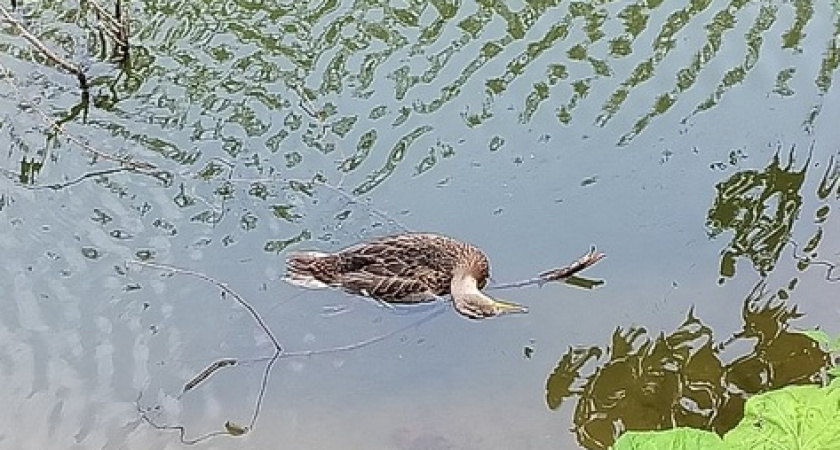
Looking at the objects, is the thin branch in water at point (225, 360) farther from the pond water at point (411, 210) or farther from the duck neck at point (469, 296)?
the duck neck at point (469, 296)

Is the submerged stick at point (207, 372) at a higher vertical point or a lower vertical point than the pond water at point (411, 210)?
lower

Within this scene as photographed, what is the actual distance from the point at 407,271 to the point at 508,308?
0.50 m

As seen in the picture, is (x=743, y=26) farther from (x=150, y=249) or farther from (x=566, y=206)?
(x=150, y=249)

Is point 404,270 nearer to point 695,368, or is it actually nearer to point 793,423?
point 695,368

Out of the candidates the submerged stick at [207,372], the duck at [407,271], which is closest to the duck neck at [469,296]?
the duck at [407,271]

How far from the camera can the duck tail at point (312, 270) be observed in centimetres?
530

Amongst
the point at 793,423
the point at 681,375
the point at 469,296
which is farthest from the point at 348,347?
the point at 793,423

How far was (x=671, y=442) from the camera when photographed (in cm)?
285

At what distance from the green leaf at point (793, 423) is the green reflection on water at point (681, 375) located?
165 cm

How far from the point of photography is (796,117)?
20.5 ft

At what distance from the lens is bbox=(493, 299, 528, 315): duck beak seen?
520 centimetres

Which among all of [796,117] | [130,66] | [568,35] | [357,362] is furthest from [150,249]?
[796,117]

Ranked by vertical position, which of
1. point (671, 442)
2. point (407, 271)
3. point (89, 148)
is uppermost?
point (671, 442)

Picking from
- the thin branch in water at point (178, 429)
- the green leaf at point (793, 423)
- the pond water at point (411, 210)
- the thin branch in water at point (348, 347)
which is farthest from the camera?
the thin branch in water at point (348, 347)
